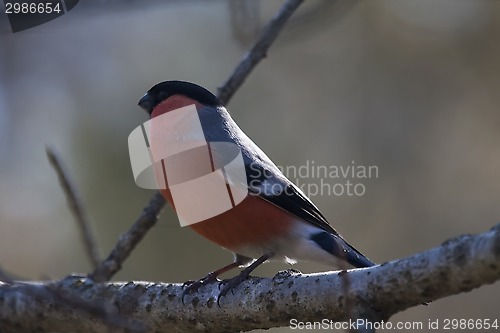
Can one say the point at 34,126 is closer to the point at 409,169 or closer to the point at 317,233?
the point at 409,169

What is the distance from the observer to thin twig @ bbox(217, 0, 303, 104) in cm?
412

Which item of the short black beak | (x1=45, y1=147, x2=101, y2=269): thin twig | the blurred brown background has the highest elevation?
(x1=45, y1=147, x2=101, y2=269): thin twig

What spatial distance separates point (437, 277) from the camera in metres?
2.45

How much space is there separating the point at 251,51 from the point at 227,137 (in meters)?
0.52

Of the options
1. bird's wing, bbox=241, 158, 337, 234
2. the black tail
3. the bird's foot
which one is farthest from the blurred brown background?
the bird's foot

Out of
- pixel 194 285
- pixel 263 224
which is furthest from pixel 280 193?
pixel 194 285

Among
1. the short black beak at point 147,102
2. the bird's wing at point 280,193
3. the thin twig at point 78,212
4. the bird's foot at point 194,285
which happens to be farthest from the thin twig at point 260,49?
the thin twig at point 78,212

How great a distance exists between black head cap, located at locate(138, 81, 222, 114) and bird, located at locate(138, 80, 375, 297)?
172mm

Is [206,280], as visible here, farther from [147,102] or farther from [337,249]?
[147,102]

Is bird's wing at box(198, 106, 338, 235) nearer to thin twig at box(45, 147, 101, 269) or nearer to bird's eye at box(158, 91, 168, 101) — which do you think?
bird's eye at box(158, 91, 168, 101)

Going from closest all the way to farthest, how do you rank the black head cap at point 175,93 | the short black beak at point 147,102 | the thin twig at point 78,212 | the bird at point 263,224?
1. the thin twig at point 78,212
2. the bird at point 263,224
3. the black head cap at point 175,93
4. the short black beak at point 147,102

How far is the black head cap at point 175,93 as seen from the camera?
4.70 m

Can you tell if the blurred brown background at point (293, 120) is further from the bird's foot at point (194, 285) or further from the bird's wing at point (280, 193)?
the bird's foot at point (194, 285)

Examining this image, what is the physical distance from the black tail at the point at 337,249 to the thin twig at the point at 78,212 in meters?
1.73
